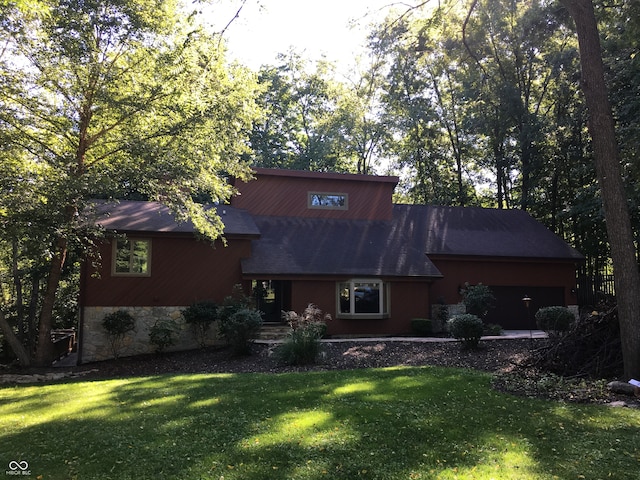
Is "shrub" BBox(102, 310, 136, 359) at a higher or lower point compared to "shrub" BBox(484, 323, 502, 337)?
higher

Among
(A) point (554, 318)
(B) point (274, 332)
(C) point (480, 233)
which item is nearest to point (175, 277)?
(B) point (274, 332)

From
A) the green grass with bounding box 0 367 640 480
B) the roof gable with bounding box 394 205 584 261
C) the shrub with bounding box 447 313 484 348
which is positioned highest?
the roof gable with bounding box 394 205 584 261

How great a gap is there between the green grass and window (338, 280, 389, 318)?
311 inches

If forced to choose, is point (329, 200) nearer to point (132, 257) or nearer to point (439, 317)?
point (439, 317)

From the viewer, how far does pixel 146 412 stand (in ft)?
18.9

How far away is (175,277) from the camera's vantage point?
14.3m

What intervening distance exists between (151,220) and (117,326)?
343 centimetres

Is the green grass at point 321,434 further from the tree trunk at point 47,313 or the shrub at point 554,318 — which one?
the shrub at point 554,318

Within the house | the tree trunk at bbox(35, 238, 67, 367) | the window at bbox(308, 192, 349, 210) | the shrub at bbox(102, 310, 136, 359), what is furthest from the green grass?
the window at bbox(308, 192, 349, 210)

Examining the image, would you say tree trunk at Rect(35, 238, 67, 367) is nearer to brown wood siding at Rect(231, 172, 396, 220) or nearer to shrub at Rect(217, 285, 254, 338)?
shrub at Rect(217, 285, 254, 338)

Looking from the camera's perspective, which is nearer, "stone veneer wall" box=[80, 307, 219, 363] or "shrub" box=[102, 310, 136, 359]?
"shrub" box=[102, 310, 136, 359]

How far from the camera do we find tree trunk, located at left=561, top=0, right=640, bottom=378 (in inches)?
281
